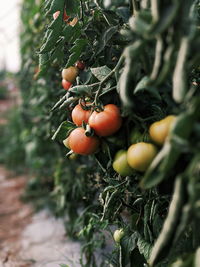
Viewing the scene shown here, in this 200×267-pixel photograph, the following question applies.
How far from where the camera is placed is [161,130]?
0.71m

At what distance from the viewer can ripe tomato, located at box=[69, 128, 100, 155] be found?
833mm

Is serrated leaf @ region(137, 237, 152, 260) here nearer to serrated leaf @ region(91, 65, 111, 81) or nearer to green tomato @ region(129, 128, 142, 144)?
green tomato @ region(129, 128, 142, 144)

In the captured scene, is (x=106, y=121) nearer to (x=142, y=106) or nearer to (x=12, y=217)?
(x=142, y=106)

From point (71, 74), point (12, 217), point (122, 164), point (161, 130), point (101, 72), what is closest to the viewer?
point (161, 130)

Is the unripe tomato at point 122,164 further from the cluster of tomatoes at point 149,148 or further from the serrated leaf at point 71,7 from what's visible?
the serrated leaf at point 71,7

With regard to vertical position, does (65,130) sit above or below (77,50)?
below

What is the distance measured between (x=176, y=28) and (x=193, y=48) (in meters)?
0.05

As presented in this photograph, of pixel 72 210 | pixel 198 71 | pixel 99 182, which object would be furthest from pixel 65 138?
pixel 72 210

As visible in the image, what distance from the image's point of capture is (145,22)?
0.62 m

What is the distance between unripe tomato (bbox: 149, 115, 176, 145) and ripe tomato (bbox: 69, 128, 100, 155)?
0.17 metres

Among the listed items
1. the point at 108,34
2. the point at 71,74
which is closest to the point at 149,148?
the point at 108,34

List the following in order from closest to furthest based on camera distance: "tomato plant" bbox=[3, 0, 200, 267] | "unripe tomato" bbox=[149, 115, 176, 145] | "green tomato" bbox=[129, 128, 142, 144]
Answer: "tomato plant" bbox=[3, 0, 200, 267] → "unripe tomato" bbox=[149, 115, 176, 145] → "green tomato" bbox=[129, 128, 142, 144]

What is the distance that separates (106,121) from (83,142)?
8cm

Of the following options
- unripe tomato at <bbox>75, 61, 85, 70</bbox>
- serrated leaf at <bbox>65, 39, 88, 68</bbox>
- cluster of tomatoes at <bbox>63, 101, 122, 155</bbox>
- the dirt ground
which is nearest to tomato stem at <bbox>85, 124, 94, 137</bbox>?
cluster of tomatoes at <bbox>63, 101, 122, 155</bbox>
